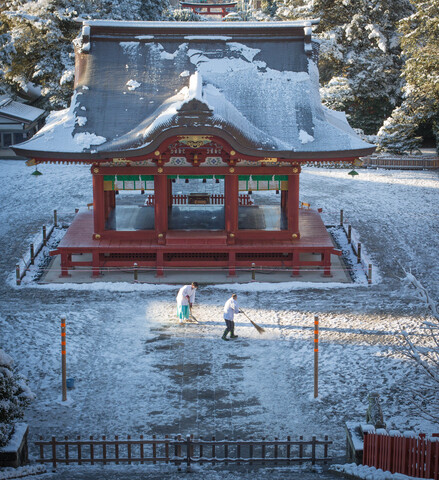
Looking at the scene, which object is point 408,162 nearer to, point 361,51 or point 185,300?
point 361,51

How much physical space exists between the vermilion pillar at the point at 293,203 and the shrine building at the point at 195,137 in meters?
0.04

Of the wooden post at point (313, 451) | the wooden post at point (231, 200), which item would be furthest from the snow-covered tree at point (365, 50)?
the wooden post at point (313, 451)

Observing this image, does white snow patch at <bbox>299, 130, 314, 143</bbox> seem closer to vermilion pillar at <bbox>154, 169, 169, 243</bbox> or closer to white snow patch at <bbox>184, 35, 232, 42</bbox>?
vermilion pillar at <bbox>154, 169, 169, 243</bbox>

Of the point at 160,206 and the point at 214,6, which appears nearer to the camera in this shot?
the point at 160,206

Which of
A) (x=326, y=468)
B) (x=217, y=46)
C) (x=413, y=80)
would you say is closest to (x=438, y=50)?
(x=413, y=80)

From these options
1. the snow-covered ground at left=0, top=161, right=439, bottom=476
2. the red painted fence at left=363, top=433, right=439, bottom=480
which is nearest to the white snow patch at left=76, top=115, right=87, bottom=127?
the snow-covered ground at left=0, top=161, right=439, bottom=476

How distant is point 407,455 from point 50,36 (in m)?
41.0

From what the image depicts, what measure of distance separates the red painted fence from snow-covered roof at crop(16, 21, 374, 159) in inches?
544

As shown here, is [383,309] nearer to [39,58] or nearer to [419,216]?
[419,216]

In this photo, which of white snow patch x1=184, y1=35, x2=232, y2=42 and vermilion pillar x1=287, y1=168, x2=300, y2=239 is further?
white snow patch x1=184, y1=35, x2=232, y2=42

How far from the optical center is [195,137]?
25.6 metres

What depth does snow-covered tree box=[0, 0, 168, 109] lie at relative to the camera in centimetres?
4834

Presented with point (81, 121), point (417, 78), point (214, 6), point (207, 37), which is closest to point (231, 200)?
point (81, 121)

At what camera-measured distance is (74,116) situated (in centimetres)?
2784
